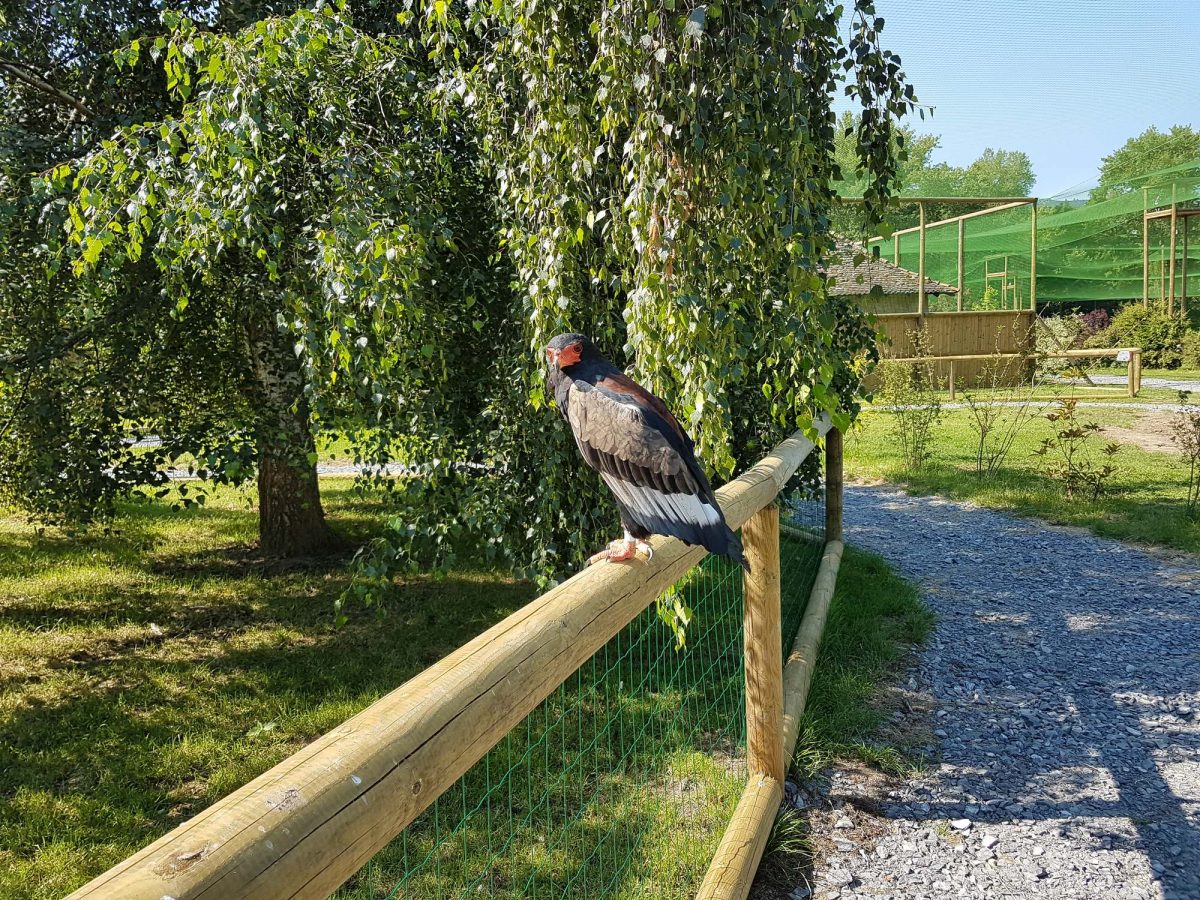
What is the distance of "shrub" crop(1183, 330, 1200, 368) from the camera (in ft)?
67.5

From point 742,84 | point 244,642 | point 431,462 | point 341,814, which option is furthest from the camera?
point 244,642

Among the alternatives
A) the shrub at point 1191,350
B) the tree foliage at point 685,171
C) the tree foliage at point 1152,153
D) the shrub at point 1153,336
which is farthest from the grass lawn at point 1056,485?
the tree foliage at point 1152,153

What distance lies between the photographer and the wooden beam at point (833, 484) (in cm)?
574

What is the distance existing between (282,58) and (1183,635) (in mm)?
5587

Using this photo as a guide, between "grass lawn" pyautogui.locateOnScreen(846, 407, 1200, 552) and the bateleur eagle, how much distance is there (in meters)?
3.58

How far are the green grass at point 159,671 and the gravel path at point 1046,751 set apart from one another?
266 centimetres

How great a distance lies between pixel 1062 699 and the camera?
394 cm

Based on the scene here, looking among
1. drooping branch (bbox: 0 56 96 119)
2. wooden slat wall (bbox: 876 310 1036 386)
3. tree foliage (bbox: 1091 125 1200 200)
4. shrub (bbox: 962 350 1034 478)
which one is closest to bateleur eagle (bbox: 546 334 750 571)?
drooping branch (bbox: 0 56 96 119)

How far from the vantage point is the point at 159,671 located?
4.75 meters

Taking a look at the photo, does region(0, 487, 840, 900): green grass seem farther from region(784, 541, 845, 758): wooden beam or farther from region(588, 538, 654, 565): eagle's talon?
region(588, 538, 654, 565): eagle's talon

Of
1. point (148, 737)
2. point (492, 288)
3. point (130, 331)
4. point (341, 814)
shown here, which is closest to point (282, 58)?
point (492, 288)

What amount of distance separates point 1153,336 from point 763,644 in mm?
24096

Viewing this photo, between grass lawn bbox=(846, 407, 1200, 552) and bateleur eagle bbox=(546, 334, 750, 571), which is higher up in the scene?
bateleur eagle bbox=(546, 334, 750, 571)

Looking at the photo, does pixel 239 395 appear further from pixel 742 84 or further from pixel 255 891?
pixel 255 891
